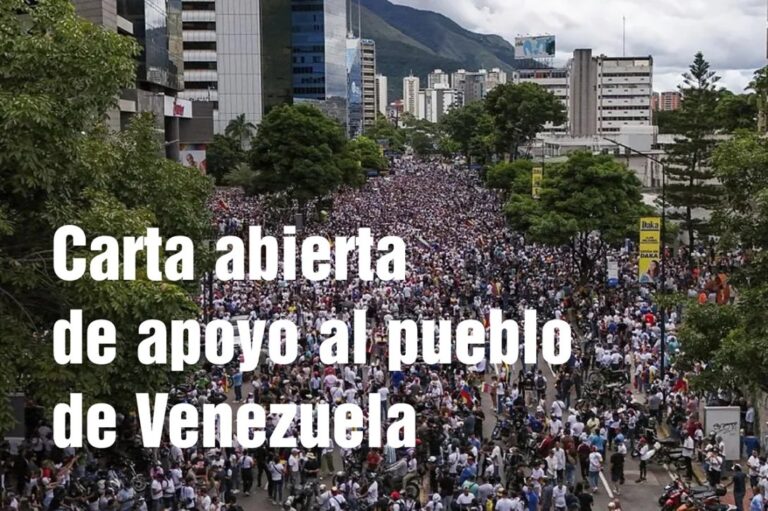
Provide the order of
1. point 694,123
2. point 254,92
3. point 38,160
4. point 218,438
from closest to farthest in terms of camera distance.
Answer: point 38,160 < point 218,438 < point 694,123 < point 254,92

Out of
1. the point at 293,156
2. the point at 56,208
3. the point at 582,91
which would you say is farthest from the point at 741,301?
the point at 582,91

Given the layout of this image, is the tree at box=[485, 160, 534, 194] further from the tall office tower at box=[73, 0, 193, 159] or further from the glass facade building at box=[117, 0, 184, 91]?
the glass facade building at box=[117, 0, 184, 91]

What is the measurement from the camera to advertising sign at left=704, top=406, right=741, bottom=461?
19812mm

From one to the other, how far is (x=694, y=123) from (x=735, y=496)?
98.7ft

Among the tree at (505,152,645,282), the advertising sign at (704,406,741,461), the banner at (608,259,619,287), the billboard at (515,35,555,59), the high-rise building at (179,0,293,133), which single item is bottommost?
the advertising sign at (704,406,741,461)

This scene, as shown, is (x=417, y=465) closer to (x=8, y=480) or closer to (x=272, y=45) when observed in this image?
(x=8, y=480)

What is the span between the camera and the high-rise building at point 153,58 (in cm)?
4294

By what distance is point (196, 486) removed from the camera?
55.5ft

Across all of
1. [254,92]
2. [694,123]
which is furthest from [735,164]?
[254,92]

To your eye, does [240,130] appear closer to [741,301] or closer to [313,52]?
[313,52]

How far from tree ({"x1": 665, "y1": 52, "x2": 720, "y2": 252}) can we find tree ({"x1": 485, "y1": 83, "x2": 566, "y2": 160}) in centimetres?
3535

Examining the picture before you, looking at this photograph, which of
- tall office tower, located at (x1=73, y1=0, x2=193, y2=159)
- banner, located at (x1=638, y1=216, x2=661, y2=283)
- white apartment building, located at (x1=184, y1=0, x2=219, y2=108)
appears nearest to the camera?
banner, located at (x1=638, y1=216, x2=661, y2=283)

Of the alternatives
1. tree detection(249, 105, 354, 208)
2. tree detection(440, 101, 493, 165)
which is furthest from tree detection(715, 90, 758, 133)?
tree detection(440, 101, 493, 165)

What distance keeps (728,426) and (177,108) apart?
153 ft
